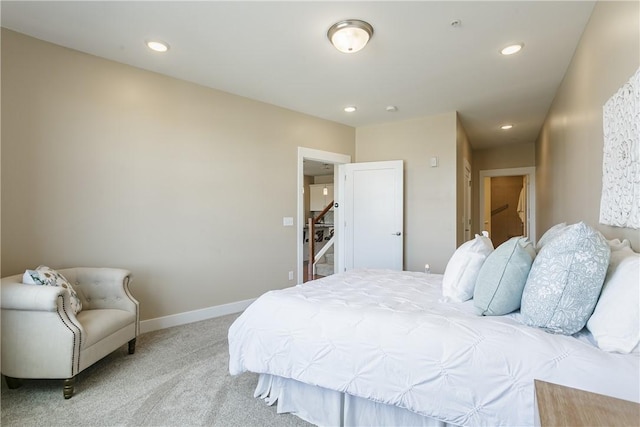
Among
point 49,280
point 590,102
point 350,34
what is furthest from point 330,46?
point 49,280

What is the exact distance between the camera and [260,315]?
1.92 m

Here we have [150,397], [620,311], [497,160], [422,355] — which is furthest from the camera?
[497,160]

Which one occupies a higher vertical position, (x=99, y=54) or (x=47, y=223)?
(x=99, y=54)

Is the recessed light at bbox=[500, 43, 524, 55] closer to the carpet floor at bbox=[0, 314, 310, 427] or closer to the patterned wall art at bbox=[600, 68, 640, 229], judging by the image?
the patterned wall art at bbox=[600, 68, 640, 229]

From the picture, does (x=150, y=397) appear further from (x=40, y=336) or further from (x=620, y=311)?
(x=620, y=311)

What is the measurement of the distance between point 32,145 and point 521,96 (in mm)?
5025

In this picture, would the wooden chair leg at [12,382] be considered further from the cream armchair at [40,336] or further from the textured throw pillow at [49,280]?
the textured throw pillow at [49,280]

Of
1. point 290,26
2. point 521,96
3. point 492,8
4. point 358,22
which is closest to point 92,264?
point 290,26

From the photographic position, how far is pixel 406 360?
1.45 m

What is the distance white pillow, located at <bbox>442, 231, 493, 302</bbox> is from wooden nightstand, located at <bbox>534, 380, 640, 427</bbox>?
0.98 m

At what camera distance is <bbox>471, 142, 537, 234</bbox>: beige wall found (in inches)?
250

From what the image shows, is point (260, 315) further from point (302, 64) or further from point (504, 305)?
point (302, 64)

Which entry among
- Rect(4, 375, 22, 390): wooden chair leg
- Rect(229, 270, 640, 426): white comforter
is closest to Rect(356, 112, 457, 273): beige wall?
Rect(229, 270, 640, 426): white comforter

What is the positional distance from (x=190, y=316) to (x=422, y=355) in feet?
9.29
